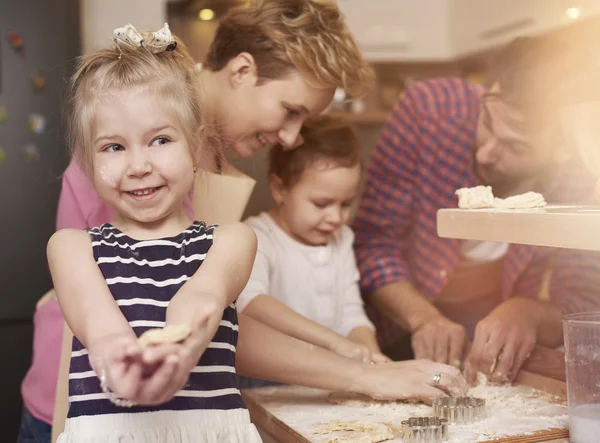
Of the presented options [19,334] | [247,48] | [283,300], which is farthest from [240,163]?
[19,334]

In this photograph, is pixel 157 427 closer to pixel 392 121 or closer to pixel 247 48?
pixel 247 48

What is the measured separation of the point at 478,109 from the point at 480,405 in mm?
823

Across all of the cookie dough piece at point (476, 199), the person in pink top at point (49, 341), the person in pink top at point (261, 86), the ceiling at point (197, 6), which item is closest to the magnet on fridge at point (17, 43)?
the ceiling at point (197, 6)

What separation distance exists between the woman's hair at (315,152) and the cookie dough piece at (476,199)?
51cm

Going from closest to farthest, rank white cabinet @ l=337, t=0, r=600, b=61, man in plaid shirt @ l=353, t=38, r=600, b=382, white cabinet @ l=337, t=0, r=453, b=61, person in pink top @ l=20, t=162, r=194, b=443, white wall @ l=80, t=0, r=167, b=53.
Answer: person in pink top @ l=20, t=162, r=194, b=443 → man in plaid shirt @ l=353, t=38, r=600, b=382 → white wall @ l=80, t=0, r=167, b=53 → white cabinet @ l=337, t=0, r=600, b=61 → white cabinet @ l=337, t=0, r=453, b=61

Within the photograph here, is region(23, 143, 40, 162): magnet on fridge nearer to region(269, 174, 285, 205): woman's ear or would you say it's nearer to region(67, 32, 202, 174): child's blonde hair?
region(269, 174, 285, 205): woman's ear

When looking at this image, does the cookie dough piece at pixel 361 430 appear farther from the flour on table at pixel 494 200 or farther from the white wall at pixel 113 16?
the white wall at pixel 113 16

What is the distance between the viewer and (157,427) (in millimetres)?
867

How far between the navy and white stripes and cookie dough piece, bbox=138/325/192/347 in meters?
0.17

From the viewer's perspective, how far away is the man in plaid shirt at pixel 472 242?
54.7 inches

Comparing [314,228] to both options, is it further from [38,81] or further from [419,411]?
[38,81]

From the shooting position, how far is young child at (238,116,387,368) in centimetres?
156

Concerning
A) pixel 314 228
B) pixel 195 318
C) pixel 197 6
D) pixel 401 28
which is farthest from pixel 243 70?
pixel 401 28

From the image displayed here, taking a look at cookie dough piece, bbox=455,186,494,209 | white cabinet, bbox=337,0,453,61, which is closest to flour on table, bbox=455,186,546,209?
cookie dough piece, bbox=455,186,494,209
